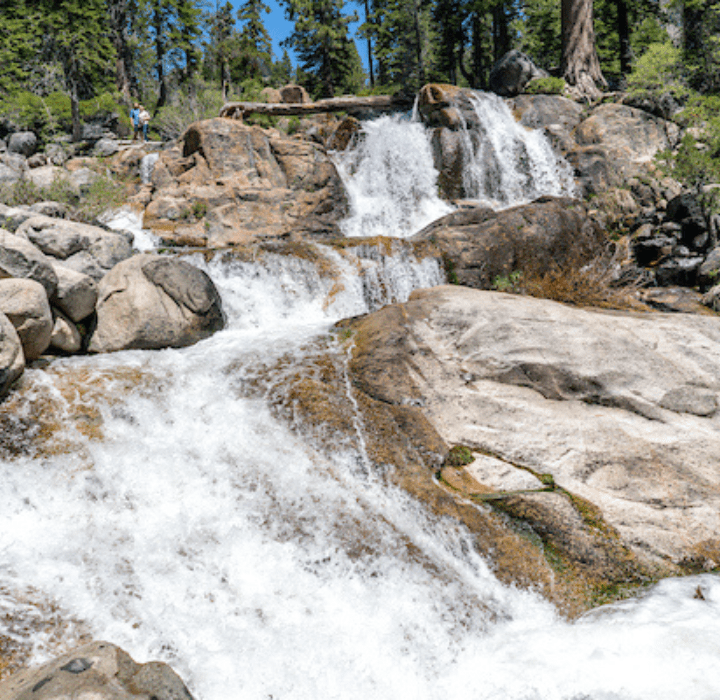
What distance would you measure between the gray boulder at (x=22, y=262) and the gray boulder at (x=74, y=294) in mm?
280

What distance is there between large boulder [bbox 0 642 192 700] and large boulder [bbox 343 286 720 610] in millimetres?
2584

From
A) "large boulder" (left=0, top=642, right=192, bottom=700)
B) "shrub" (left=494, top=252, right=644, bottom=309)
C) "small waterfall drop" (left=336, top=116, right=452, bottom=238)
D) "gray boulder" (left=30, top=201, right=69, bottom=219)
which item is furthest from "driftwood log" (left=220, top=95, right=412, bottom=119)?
"large boulder" (left=0, top=642, right=192, bottom=700)

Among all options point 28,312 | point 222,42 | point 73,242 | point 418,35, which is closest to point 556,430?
point 28,312

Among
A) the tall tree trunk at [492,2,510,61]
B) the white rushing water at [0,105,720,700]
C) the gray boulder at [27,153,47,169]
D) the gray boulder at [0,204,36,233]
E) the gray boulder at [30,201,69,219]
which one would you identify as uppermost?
the tall tree trunk at [492,2,510,61]

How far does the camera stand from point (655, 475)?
14.4 feet

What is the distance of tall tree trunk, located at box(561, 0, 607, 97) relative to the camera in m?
19.5

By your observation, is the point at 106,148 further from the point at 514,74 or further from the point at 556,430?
the point at 556,430

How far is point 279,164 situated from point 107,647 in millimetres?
A: 14452

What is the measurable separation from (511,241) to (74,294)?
806 centimetres

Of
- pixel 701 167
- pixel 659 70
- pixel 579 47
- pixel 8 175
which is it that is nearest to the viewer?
pixel 701 167

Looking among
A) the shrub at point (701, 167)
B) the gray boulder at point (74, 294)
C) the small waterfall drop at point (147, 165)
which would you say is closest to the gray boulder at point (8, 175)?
the small waterfall drop at point (147, 165)

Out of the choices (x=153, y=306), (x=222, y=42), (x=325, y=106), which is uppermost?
(x=222, y=42)

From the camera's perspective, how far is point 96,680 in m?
2.23

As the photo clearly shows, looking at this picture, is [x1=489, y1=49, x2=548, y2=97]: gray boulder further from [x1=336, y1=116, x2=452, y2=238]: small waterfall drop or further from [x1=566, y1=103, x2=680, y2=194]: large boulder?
[x1=336, y1=116, x2=452, y2=238]: small waterfall drop
